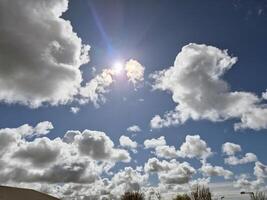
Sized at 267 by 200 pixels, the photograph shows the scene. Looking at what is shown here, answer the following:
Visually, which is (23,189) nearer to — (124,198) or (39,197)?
(39,197)

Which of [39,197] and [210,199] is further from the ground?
[210,199]

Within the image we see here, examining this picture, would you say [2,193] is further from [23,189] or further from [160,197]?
[160,197]

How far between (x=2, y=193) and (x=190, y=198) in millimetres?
40952

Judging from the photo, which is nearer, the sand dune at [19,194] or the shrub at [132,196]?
the sand dune at [19,194]

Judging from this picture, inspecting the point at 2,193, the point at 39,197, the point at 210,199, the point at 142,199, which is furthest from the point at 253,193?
the point at 2,193

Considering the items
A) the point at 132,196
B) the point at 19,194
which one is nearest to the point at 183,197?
the point at 132,196

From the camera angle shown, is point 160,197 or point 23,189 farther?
point 160,197

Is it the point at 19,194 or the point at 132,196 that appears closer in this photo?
the point at 19,194

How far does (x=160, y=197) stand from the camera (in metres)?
91.4

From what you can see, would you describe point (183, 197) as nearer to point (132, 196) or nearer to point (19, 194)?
point (132, 196)

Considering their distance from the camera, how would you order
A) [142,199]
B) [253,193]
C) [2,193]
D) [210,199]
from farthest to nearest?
1. [142,199]
2. [210,199]
3. [253,193]
4. [2,193]

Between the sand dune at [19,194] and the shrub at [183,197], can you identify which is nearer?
the sand dune at [19,194]

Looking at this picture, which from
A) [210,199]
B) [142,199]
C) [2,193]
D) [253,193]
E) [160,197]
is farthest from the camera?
[160,197]

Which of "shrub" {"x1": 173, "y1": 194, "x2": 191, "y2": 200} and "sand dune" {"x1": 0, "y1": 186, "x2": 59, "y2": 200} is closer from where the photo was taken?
"sand dune" {"x1": 0, "y1": 186, "x2": 59, "y2": 200}
